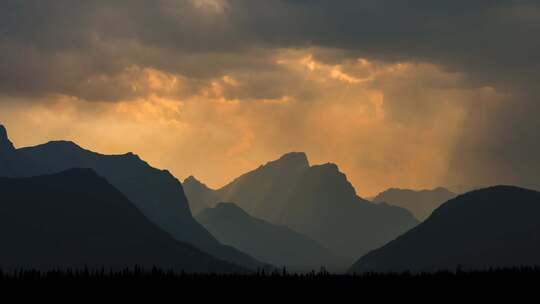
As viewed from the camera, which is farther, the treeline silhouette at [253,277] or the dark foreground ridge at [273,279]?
the dark foreground ridge at [273,279]

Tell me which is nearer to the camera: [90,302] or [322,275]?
[90,302]

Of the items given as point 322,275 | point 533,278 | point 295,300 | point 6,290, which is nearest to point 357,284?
point 322,275

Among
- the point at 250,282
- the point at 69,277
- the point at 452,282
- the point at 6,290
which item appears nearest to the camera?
the point at 6,290

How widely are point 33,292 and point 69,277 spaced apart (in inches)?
293

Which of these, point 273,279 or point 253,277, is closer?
point 273,279

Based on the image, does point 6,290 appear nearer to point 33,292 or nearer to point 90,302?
point 33,292

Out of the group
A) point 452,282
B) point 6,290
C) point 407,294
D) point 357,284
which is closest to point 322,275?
point 357,284

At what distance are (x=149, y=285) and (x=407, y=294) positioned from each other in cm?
3440

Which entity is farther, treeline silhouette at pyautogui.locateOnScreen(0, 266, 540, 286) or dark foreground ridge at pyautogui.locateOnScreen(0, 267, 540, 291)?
dark foreground ridge at pyautogui.locateOnScreen(0, 267, 540, 291)

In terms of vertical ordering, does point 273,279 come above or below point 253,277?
below

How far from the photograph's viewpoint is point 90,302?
292 feet

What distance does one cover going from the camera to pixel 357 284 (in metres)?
105

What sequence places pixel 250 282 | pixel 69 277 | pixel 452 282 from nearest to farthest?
pixel 69 277
pixel 250 282
pixel 452 282

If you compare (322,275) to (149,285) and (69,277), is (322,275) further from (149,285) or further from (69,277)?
(69,277)
